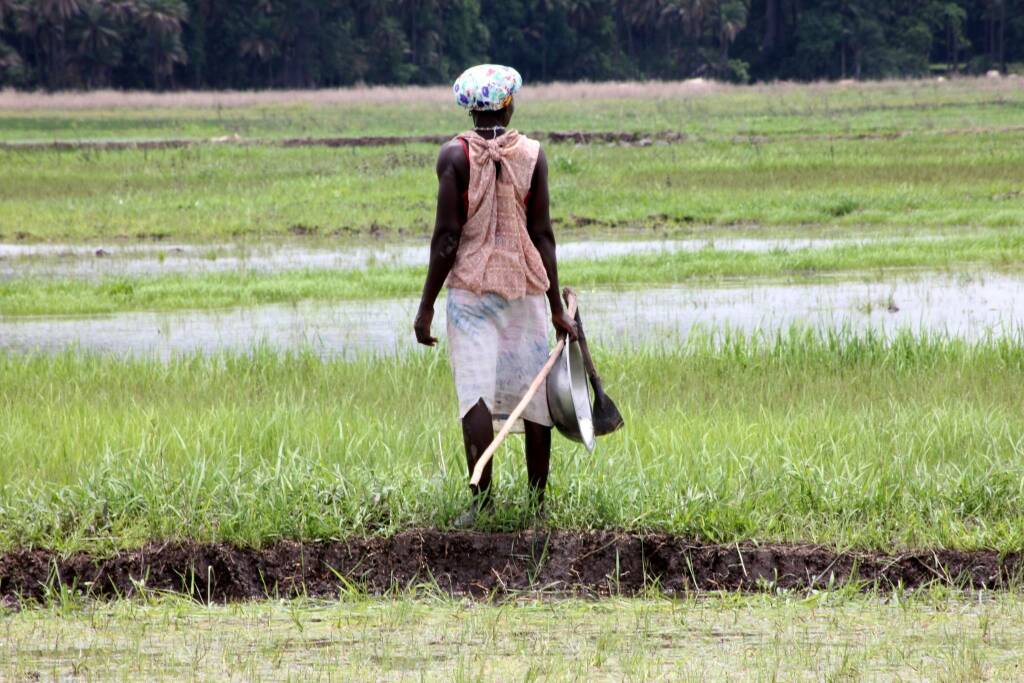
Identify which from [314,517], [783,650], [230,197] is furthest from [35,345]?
[230,197]

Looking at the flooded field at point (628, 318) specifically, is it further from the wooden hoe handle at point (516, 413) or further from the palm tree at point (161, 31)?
the palm tree at point (161, 31)

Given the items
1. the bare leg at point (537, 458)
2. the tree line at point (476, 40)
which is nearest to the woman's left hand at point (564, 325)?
the bare leg at point (537, 458)

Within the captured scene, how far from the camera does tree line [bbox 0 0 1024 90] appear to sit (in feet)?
238

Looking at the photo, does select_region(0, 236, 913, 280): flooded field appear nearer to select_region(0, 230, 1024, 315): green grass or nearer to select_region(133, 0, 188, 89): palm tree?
select_region(0, 230, 1024, 315): green grass

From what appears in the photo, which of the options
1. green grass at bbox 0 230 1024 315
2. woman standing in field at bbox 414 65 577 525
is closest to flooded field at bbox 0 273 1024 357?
green grass at bbox 0 230 1024 315

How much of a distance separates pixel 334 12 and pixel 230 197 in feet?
185

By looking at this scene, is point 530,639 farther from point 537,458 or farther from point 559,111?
point 559,111

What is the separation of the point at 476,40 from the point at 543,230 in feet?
263

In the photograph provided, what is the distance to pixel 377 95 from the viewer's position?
6231cm

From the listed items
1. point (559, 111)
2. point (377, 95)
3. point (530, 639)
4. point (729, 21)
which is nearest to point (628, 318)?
point (530, 639)

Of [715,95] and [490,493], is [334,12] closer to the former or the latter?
[715,95]

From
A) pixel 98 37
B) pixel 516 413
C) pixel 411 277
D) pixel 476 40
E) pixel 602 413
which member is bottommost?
pixel 411 277

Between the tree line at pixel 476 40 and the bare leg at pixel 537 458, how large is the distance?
220ft

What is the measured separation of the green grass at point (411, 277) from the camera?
14328 mm
